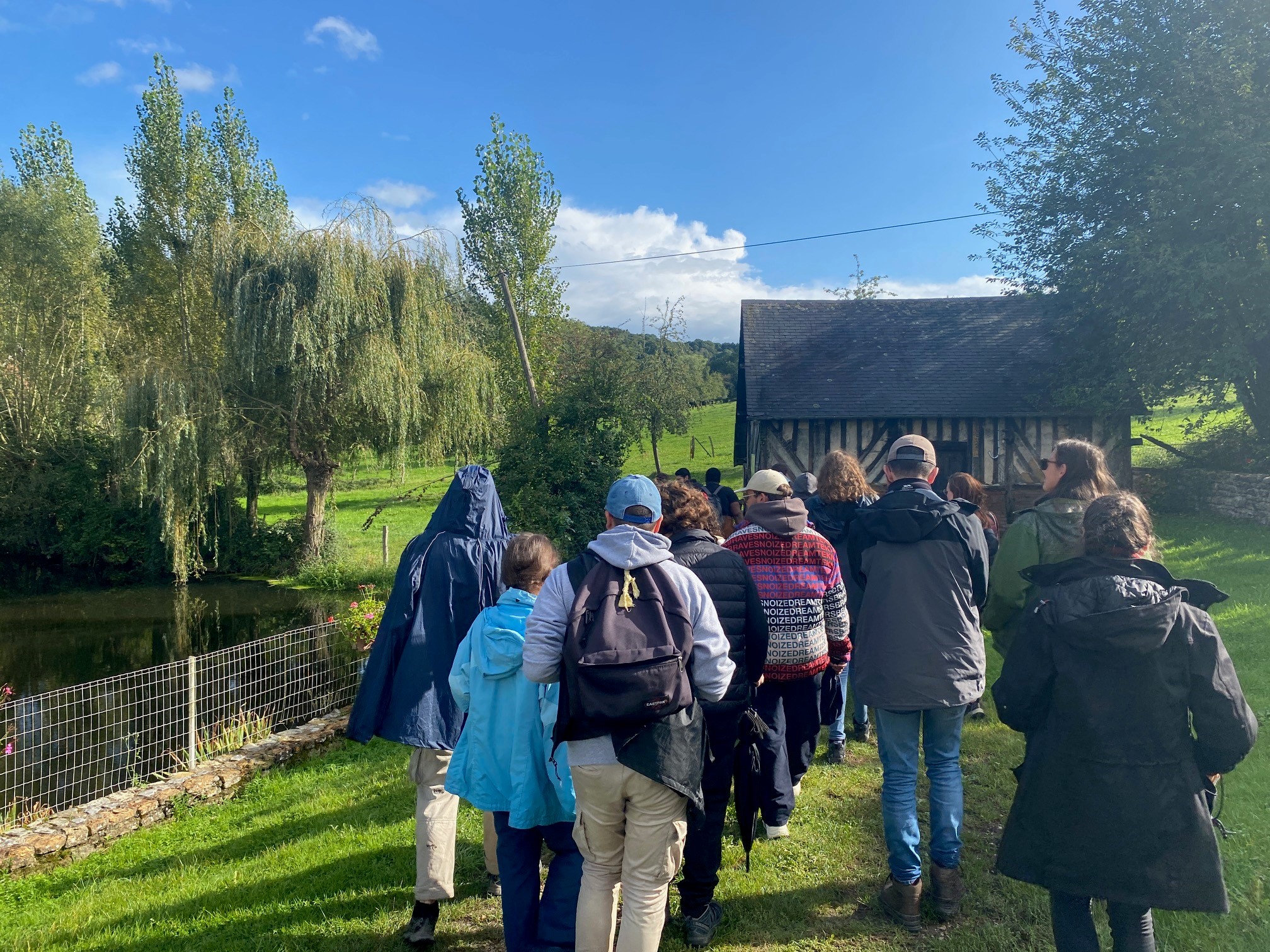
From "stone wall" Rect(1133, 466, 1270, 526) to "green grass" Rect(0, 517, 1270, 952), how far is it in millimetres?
10657

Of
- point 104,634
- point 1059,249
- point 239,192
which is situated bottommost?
point 104,634

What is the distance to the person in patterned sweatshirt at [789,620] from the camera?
11.5 feet

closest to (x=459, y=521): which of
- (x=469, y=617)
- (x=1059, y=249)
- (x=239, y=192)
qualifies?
(x=469, y=617)

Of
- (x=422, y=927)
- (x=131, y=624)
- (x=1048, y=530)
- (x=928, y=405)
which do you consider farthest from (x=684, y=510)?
(x=928, y=405)

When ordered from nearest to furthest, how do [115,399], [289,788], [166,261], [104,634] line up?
[289,788]
[104,634]
[115,399]
[166,261]

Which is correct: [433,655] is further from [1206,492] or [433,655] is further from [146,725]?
[1206,492]

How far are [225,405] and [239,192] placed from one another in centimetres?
954

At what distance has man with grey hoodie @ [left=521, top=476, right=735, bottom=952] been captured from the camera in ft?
7.94

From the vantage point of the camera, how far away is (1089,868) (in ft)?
7.86

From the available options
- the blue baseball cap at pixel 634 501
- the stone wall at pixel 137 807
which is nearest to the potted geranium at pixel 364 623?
the stone wall at pixel 137 807

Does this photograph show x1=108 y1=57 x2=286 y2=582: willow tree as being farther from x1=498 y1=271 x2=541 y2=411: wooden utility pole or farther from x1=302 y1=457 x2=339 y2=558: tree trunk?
x1=498 y1=271 x2=541 y2=411: wooden utility pole

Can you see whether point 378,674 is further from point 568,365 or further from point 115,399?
point 568,365

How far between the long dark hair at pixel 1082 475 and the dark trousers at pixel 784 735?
1.35m

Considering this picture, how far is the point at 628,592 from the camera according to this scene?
245cm
